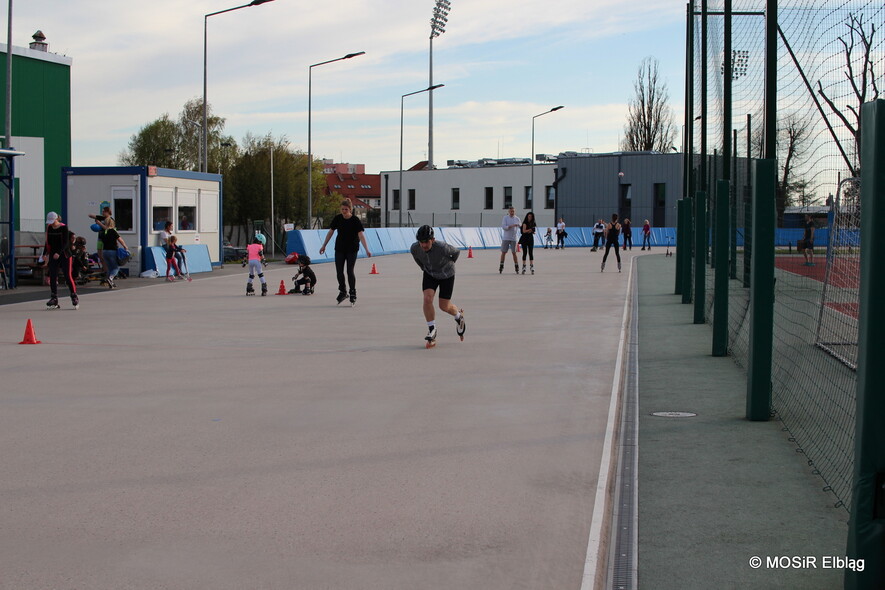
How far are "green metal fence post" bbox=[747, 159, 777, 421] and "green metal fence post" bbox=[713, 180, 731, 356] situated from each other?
11.2 ft

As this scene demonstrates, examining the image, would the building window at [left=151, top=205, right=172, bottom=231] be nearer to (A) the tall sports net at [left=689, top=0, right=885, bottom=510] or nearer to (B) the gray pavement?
(B) the gray pavement

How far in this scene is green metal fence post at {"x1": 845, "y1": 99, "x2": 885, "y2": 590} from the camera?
159 inches

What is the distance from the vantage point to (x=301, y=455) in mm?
6555

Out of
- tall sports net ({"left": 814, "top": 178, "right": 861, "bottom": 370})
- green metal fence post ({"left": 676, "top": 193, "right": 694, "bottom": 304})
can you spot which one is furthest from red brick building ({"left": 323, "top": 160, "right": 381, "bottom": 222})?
tall sports net ({"left": 814, "top": 178, "right": 861, "bottom": 370})

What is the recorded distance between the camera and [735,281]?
21.1 meters

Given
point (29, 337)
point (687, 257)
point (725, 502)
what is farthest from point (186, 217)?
point (725, 502)

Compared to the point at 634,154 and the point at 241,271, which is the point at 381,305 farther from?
the point at 634,154

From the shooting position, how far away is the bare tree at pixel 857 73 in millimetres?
6234

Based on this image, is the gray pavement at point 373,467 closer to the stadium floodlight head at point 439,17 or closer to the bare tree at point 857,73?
the bare tree at point 857,73

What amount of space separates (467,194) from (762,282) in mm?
81421

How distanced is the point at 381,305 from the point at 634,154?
59.7 m

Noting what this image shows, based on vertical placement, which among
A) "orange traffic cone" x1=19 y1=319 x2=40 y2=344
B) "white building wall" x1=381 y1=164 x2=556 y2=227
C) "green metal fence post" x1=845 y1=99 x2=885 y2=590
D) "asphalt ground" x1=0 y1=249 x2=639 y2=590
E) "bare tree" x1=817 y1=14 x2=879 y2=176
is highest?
"white building wall" x1=381 y1=164 x2=556 y2=227

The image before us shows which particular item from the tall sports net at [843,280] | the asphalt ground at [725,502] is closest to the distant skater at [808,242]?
the tall sports net at [843,280]

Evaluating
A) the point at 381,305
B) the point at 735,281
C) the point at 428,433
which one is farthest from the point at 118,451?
the point at 735,281
